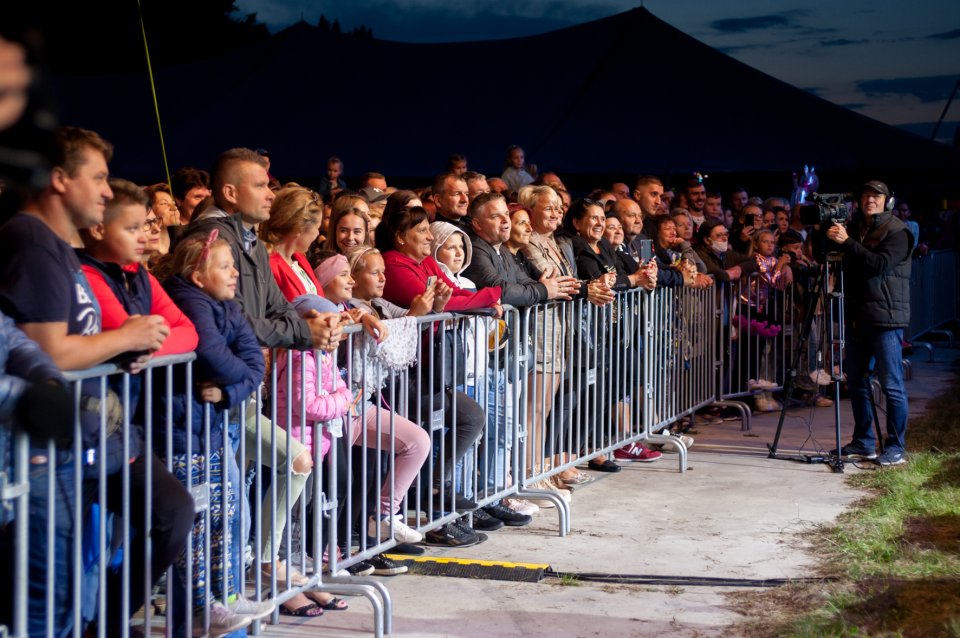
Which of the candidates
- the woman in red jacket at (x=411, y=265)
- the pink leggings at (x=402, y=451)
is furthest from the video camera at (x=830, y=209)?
the pink leggings at (x=402, y=451)

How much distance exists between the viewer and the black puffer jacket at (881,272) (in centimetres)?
911

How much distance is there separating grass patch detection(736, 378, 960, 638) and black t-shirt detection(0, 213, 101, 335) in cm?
331

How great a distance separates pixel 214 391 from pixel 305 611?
1469 millimetres

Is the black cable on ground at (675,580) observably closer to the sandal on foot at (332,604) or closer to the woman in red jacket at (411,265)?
the sandal on foot at (332,604)

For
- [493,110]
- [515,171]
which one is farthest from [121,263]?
[493,110]

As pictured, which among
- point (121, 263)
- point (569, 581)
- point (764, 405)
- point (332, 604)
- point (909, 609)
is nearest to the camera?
point (121, 263)

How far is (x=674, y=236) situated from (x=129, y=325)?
748 cm

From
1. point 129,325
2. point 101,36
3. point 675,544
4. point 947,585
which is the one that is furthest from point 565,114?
point 101,36

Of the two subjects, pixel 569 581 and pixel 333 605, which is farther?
pixel 569 581

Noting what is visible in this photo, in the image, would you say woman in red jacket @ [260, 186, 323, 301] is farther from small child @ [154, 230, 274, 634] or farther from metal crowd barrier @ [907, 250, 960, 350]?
metal crowd barrier @ [907, 250, 960, 350]

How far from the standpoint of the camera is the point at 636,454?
940 cm

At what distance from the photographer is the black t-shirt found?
346 cm

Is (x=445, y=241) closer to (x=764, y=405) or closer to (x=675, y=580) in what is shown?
(x=675, y=580)

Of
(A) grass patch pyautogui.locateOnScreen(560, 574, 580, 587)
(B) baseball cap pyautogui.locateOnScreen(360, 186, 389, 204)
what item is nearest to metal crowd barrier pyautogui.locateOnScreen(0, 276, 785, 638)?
(A) grass patch pyautogui.locateOnScreen(560, 574, 580, 587)
